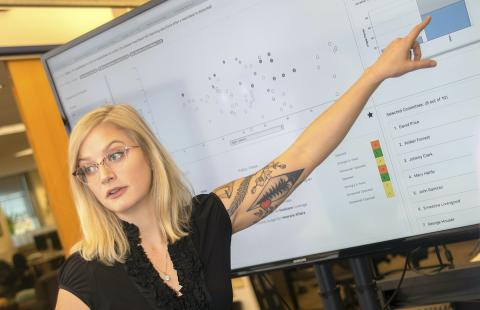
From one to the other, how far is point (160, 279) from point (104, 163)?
306mm

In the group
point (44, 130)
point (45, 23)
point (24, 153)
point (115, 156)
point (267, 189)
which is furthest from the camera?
point (24, 153)

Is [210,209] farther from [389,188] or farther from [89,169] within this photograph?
[389,188]

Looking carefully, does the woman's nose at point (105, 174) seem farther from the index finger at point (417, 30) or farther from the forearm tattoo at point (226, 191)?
the index finger at point (417, 30)

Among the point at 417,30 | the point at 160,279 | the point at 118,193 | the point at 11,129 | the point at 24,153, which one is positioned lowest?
the point at 160,279

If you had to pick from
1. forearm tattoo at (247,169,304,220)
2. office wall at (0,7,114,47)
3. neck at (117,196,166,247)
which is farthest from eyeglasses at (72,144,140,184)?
office wall at (0,7,114,47)

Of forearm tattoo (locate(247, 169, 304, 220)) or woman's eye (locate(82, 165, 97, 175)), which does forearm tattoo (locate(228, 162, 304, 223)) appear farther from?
woman's eye (locate(82, 165, 97, 175))

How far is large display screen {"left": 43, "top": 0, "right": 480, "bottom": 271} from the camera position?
4.28 feet

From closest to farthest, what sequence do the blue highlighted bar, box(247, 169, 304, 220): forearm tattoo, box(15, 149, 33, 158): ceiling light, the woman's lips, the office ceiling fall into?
1. the blue highlighted bar
2. the woman's lips
3. box(247, 169, 304, 220): forearm tattoo
4. the office ceiling
5. box(15, 149, 33, 158): ceiling light

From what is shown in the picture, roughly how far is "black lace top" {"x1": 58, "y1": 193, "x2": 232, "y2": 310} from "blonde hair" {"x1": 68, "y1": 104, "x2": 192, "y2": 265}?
0.09 ft

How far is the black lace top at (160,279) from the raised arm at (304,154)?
0.09 m

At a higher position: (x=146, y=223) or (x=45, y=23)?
(x=45, y=23)

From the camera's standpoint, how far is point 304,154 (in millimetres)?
1467

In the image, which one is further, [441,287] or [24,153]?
[24,153]

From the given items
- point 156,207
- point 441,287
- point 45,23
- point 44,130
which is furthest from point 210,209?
point 45,23
